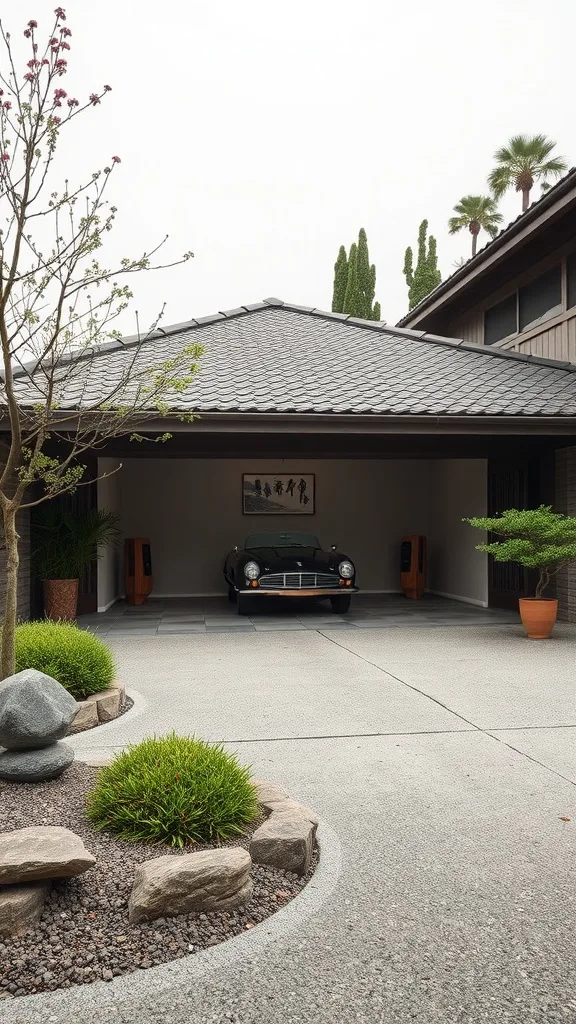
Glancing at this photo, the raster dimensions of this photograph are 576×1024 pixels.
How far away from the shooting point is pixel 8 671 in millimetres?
3646

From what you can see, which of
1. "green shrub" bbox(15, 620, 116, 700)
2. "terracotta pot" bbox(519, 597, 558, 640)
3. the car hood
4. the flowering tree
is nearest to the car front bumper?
the car hood

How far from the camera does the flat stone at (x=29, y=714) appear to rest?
3.01 meters

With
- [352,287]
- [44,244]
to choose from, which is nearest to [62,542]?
[44,244]

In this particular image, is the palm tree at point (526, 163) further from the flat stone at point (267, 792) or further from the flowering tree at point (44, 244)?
the flat stone at point (267, 792)

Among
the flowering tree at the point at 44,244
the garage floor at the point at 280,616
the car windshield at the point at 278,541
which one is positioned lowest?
the garage floor at the point at 280,616

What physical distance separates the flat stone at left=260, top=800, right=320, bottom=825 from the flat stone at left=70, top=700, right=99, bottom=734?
1.79m

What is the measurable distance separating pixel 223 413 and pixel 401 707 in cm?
404

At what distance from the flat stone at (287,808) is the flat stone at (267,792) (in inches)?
1.0

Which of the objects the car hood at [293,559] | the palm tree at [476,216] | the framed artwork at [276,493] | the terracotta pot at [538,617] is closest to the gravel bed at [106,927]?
the terracotta pot at [538,617]

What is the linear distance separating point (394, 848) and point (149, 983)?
111 centimetres

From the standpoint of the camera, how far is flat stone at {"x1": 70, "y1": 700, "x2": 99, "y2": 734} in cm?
429

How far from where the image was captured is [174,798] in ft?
8.50

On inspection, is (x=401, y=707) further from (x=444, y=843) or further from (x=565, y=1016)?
(x=565, y=1016)

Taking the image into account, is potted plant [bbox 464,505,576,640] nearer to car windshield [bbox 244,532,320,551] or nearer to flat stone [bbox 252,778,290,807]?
car windshield [bbox 244,532,320,551]
